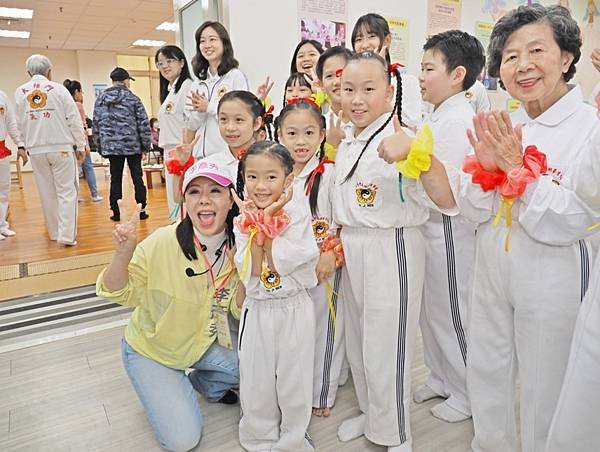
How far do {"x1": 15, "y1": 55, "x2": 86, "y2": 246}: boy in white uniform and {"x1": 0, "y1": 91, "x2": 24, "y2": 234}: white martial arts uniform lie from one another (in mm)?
391

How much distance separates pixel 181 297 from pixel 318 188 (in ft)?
2.26

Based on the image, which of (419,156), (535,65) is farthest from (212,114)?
(535,65)

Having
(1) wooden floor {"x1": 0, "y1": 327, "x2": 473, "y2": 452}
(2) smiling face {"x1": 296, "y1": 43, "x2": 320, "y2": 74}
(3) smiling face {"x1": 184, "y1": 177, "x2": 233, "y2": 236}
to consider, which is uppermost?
(2) smiling face {"x1": 296, "y1": 43, "x2": 320, "y2": 74}

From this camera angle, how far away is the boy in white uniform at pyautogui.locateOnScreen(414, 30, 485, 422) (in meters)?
1.80

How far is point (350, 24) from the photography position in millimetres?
3953

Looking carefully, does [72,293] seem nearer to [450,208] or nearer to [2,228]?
[2,228]

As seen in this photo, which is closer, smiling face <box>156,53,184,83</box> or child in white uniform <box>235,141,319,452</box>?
child in white uniform <box>235,141,319,452</box>

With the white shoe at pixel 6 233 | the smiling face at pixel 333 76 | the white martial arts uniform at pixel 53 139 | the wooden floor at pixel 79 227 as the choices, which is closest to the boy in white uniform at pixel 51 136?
the white martial arts uniform at pixel 53 139

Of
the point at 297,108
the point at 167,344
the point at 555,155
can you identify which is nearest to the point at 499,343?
the point at 555,155

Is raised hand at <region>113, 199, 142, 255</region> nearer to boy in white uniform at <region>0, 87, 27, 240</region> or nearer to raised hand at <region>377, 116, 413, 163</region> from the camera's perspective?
raised hand at <region>377, 116, 413, 163</region>

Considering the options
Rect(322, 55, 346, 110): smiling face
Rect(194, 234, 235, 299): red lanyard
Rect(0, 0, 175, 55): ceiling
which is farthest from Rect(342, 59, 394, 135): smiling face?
Rect(0, 0, 175, 55): ceiling

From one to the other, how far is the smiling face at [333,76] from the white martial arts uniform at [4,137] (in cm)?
378

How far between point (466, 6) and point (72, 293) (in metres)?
4.41

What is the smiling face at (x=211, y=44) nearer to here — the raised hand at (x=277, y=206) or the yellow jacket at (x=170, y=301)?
the yellow jacket at (x=170, y=301)
